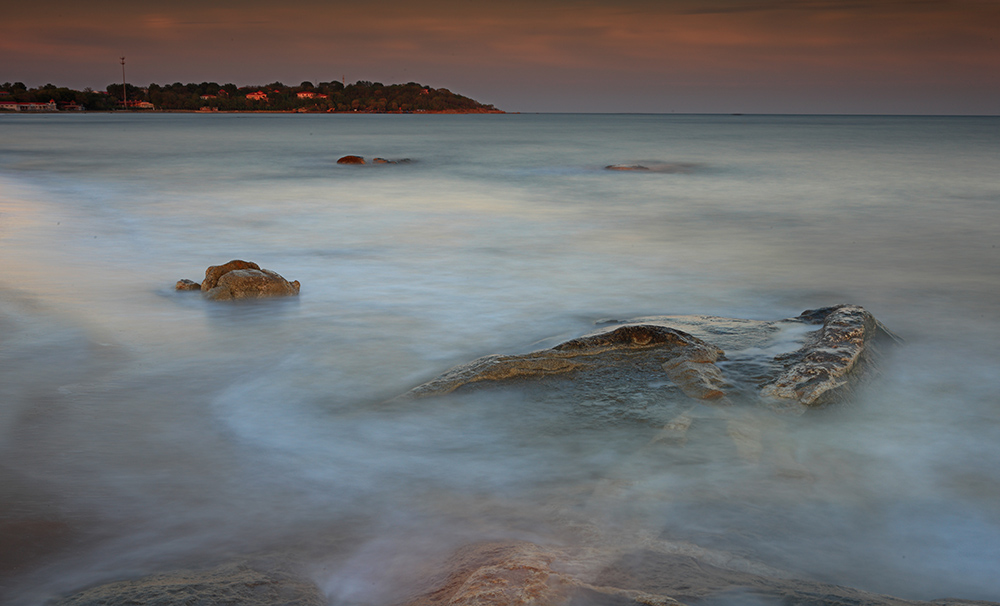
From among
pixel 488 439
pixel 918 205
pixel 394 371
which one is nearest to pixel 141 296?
pixel 394 371

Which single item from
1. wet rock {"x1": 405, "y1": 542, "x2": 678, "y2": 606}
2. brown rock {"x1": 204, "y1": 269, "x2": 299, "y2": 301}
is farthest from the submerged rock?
brown rock {"x1": 204, "y1": 269, "x2": 299, "y2": 301}

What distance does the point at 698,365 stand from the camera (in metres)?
4.60

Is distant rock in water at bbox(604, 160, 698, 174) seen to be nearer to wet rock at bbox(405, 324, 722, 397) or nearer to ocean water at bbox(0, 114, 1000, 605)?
ocean water at bbox(0, 114, 1000, 605)

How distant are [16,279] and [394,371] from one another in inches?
191

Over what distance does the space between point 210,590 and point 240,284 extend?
15.7 feet

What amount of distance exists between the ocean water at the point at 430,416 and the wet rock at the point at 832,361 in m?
0.17

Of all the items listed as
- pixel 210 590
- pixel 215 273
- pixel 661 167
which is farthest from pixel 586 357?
pixel 661 167

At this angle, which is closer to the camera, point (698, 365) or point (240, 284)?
point (698, 365)

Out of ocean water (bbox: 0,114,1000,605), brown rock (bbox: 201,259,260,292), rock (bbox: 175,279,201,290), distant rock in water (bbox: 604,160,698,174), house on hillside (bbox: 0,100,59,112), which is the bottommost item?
ocean water (bbox: 0,114,1000,605)

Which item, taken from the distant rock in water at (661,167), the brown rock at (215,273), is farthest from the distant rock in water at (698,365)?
the distant rock in water at (661,167)

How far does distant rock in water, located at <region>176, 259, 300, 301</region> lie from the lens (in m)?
6.85

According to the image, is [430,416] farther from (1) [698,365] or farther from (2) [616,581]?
(2) [616,581]

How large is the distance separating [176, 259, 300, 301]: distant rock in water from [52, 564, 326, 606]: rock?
Result: 443 cm

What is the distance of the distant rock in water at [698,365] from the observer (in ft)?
14.4
